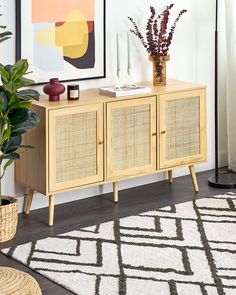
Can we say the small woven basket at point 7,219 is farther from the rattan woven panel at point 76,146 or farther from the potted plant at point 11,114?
the rattan woven panel at point 76,146

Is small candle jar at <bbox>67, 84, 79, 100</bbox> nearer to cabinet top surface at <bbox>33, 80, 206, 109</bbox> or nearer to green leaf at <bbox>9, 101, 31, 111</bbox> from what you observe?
cabinet top surface at <bbox>33, 80, 206, 109</bbox>

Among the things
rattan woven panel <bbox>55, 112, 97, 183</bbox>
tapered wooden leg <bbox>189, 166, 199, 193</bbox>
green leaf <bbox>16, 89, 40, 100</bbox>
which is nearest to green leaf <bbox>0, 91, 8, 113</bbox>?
green leaf <bbox>16, 89, 40, 100</bbox>

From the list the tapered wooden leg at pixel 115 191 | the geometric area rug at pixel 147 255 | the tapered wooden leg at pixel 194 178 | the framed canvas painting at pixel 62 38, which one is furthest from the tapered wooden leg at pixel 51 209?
the tapered wooden leg at pixel 194 178

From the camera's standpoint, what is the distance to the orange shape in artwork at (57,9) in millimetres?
4609

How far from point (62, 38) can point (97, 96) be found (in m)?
0.41

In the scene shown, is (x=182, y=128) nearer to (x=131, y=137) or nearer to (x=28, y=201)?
(x=131, y=137)

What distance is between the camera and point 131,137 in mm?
4820

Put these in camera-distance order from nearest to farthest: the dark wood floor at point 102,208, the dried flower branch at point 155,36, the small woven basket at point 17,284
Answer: the small woven basket at point 17,284 → the dark wood floor at point 102,208 → the dried flower branch at point 155,36

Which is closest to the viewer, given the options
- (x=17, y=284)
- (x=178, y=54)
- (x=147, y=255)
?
(x=17, y=284)

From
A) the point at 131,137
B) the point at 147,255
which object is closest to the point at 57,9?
the point at 131,137

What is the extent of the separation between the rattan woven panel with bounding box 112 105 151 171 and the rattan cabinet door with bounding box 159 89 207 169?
0.12 m

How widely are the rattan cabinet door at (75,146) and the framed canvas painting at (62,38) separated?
0.36 m

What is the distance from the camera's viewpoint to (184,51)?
18.0 ft

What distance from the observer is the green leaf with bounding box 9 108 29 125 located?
12.0ft
